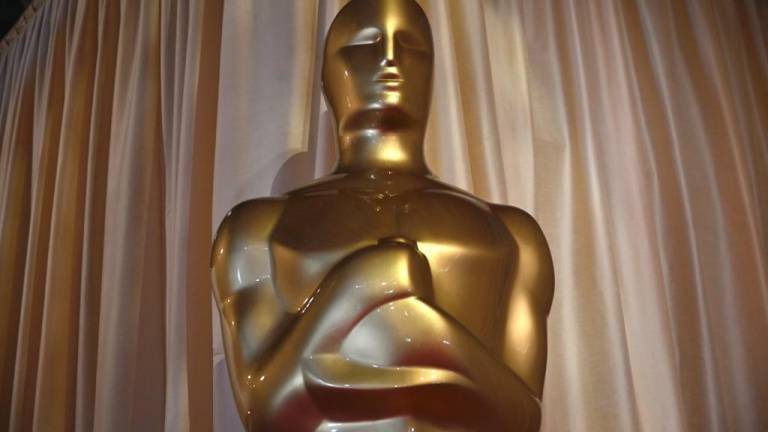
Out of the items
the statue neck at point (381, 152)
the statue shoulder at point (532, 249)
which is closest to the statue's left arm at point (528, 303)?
the statue shoulder at point (532, 249)

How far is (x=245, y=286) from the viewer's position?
695 millimetres

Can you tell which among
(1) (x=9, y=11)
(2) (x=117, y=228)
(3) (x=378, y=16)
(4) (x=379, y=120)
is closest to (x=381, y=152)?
(4) (x=379, y=120)

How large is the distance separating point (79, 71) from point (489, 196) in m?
1.33

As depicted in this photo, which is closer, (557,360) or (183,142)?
(557,360)

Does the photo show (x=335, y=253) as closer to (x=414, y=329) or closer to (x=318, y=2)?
(x=414, y=329)

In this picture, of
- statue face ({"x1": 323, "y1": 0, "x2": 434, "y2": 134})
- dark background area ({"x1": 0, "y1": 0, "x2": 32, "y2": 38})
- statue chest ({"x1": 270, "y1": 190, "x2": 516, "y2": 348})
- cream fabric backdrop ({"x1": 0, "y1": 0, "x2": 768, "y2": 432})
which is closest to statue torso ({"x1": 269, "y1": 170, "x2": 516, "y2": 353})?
statue chest ({"x1": 270, "y1": 190, "x2": 516, "y2": 348})

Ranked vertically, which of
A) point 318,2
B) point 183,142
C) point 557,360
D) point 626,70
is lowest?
point 557,360

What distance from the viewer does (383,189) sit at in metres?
0.78

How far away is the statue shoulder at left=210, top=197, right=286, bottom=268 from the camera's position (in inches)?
28.6

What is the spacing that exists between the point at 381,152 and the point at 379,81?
88 mm

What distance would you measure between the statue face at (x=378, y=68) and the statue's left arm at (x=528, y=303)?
0.58ft

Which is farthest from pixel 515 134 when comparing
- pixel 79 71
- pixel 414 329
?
pixel 79 71

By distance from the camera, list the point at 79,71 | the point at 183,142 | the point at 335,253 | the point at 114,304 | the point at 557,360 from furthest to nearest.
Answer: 1. the point at 79,71
2. the point at 114,304
3. the point at 183,142
4. the point at 557,360
5. the point at 335,253

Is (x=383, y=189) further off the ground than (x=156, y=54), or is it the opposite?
(x=156, y=54)
